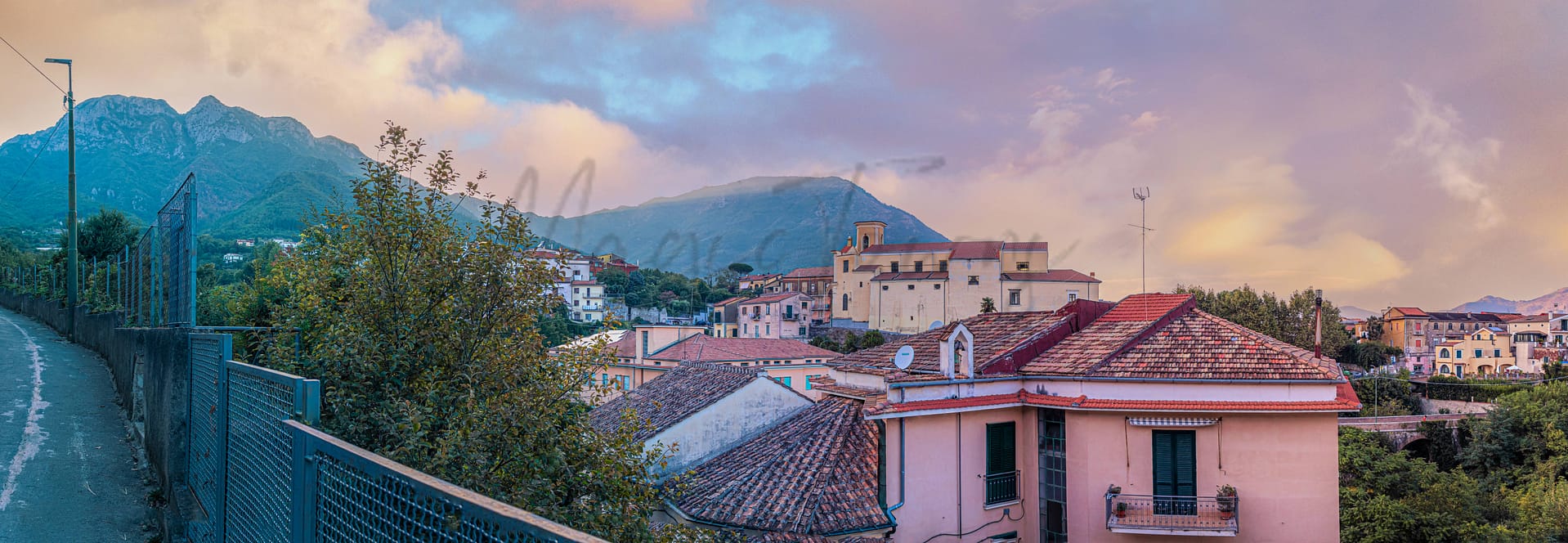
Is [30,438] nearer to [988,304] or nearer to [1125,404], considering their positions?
[1125,404]

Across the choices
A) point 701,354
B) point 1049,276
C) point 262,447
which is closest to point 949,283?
point 1049,276

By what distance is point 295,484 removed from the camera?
352 cm

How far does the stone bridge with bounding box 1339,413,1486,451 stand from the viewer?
45781 millimetres

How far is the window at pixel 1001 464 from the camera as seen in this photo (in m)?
14.0

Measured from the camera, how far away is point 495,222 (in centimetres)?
786

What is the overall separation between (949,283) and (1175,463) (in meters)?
65.8

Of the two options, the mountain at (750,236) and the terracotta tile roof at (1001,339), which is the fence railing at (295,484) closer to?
the terracotta tile roof at (1001,339)

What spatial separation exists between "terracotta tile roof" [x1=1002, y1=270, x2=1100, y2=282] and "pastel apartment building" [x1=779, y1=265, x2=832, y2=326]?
68.1ft

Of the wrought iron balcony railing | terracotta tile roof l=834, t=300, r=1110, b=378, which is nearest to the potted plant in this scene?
the wrought iron balcony railing

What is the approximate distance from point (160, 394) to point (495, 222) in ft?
12.9

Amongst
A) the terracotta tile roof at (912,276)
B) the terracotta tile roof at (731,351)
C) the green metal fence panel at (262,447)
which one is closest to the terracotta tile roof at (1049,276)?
the terracotta tile roof at (912,276)

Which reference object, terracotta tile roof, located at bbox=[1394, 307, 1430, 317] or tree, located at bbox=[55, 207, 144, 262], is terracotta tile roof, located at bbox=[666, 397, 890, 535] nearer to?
tree, located at bbox=[55, 207, 144, 262]

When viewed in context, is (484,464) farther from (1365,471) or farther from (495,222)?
(1365,471)

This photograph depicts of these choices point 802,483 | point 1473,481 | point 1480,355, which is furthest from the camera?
point 1480,355
